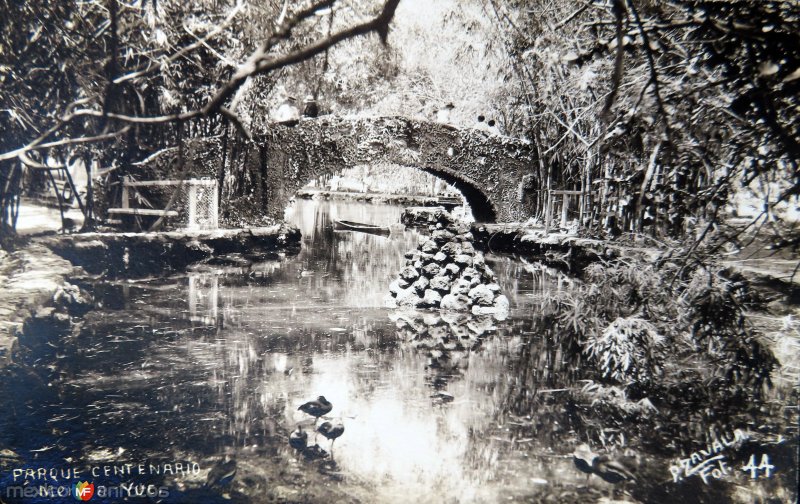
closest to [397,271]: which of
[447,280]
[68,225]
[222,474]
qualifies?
[447,280]

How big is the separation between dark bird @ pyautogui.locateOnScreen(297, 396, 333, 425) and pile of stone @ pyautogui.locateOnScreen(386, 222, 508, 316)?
0.57m

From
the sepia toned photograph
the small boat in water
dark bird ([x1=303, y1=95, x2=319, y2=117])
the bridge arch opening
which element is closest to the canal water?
the sepia toned photograph

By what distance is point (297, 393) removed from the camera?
5.16 feet

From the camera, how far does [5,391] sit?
1585mm

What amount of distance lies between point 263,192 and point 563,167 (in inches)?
47.4

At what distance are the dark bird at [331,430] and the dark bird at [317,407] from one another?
4 centimetres

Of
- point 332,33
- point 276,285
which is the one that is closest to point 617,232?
point 332,33

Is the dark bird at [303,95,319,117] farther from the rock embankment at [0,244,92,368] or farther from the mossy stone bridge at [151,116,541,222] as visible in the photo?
the rock embankment at [0,244,92,368]

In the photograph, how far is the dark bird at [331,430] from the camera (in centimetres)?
144

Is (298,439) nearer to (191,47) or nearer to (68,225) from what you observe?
(68,225)

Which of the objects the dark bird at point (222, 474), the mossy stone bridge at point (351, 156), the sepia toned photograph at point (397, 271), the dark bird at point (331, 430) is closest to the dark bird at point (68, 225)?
the sepia toned photograph at point (397, 271)

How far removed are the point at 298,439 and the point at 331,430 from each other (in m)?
0.10

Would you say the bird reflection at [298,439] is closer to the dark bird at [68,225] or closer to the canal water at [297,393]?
the canal water at [297,393]

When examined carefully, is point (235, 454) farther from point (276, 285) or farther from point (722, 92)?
point (722, 92)
